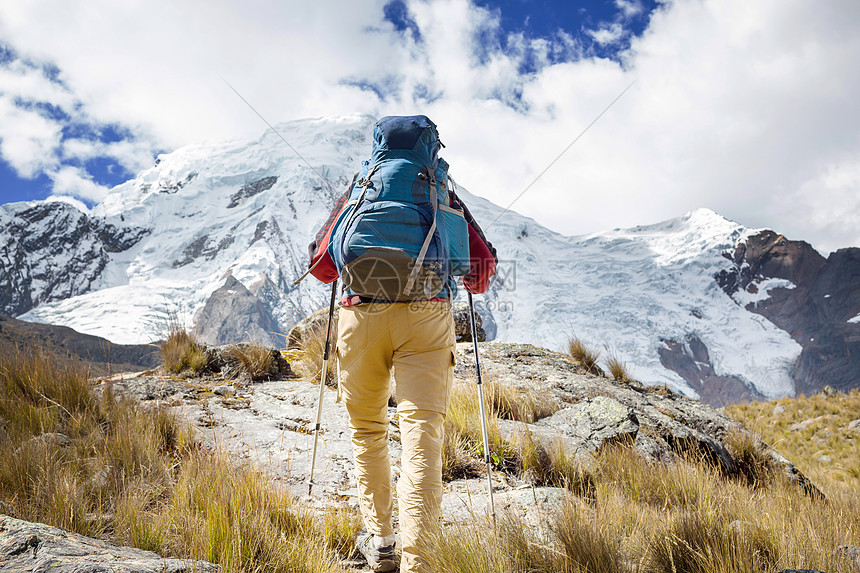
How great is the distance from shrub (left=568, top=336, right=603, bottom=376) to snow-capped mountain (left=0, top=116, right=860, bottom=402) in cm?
4509

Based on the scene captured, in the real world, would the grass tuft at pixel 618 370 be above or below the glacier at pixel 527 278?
below

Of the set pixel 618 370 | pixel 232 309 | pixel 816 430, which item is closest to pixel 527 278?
pixel 232 309

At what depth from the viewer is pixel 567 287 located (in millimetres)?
101312

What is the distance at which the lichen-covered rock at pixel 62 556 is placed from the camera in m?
1.25

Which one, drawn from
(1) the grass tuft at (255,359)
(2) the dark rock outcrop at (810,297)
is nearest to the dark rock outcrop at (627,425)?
(1) the grass tuft at (255,359)

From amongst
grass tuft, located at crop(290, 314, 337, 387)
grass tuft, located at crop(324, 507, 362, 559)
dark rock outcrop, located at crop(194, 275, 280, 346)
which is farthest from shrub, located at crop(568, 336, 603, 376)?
dark rock outcrop, located at crop(194, 275, 280, 346)

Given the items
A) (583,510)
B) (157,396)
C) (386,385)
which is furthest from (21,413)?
(583,510)

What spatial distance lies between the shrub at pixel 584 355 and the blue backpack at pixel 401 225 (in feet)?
22.3

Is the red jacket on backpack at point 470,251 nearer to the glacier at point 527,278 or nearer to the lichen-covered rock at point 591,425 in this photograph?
the lichen-covered rock at point 591,425

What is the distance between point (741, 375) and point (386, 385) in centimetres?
12631

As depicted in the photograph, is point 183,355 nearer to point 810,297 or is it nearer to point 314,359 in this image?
point 314,359

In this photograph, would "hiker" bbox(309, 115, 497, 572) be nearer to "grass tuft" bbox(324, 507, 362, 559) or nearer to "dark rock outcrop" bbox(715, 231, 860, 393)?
"grass tuft" bbox(324, 507, 362, 559)

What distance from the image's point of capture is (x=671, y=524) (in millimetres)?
2012

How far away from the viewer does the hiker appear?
199 centimetres
